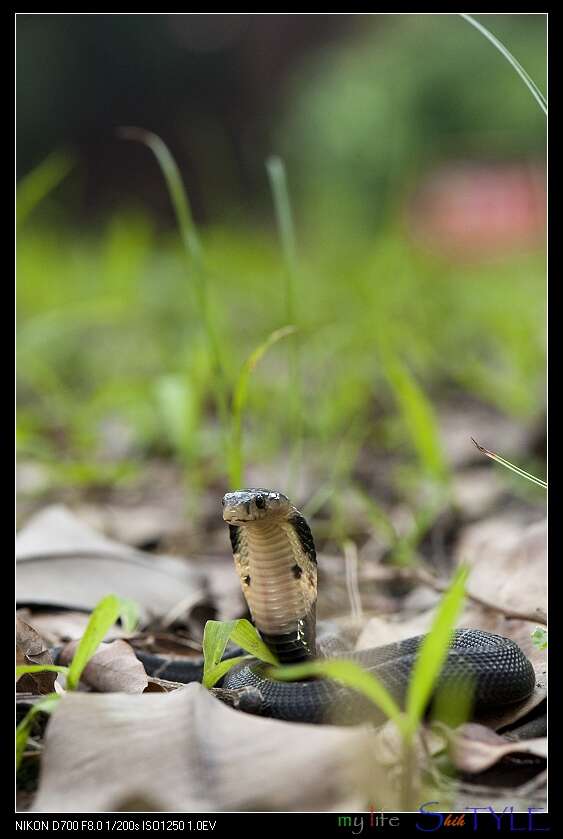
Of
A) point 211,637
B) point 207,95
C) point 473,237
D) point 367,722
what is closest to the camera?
point 367,722

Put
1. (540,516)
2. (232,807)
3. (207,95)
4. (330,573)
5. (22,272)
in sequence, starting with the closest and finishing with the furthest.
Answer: (232,807) → (330,573) → (540,516) → (22,272) → (207,95)

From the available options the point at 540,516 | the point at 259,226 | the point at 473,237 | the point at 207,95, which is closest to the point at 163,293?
the point at 473,237

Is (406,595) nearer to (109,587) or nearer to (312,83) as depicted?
(109,587)

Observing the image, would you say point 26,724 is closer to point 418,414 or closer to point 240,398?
point 240,398

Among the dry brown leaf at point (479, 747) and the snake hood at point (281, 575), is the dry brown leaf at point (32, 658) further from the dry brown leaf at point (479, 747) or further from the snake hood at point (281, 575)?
the dry brown leaf at point (479, 747)

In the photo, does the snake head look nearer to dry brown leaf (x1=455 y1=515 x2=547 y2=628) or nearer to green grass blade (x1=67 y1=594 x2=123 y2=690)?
green grass blade (x1=67 y1=594 x2=123 y2=690)
